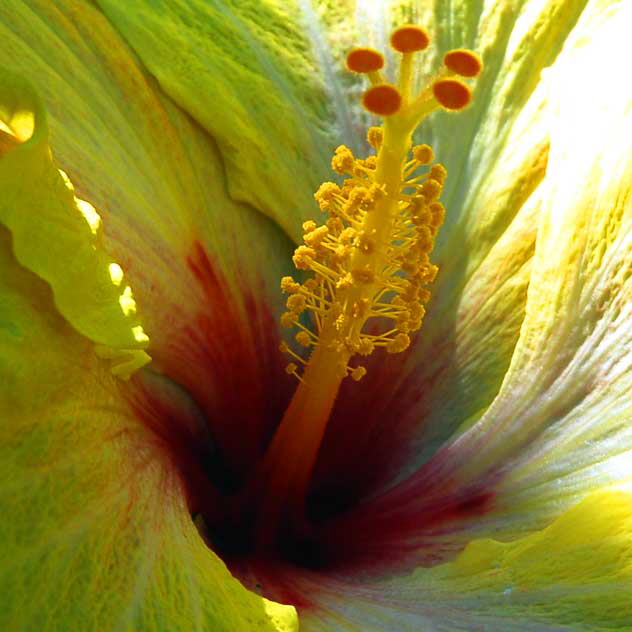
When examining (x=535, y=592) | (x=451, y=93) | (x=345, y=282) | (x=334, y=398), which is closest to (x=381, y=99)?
(x=451, y=93)

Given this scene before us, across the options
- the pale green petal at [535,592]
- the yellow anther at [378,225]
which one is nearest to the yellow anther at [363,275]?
the yellow anther at [378,225]

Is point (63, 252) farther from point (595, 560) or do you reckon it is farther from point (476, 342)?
point (476, 342)

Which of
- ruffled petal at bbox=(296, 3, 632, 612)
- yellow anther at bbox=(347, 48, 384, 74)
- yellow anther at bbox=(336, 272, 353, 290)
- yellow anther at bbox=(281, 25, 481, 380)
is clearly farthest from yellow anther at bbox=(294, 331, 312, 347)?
yellow anther at bbox=(347, 48, 384, 74)

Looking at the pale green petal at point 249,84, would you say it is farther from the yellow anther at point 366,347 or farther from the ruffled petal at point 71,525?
the ruffled petal at point 71,525

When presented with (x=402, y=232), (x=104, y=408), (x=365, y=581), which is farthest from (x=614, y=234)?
(x=104, y=408)

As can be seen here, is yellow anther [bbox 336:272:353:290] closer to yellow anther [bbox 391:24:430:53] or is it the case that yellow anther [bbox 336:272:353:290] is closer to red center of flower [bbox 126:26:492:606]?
red center of flower [bbox 126:26:492:606]

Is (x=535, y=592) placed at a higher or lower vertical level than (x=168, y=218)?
lower

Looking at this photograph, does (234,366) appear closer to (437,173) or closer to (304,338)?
(304,338)
